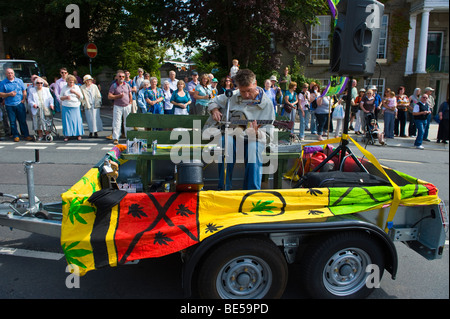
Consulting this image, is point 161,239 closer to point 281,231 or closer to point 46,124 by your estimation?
point 281,231

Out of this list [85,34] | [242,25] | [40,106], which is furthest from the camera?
[85,34]

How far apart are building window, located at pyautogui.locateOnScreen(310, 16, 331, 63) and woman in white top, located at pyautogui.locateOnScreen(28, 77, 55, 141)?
17.0 m

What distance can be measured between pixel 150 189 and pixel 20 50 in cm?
2801

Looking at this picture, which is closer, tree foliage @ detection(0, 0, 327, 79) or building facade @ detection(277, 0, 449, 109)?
tree foliage @ detection(0, 0, 327, 79)

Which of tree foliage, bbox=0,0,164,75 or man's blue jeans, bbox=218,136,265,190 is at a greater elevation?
tree foliage, bbox=0,0,164,75

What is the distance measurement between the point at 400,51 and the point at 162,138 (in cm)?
2256

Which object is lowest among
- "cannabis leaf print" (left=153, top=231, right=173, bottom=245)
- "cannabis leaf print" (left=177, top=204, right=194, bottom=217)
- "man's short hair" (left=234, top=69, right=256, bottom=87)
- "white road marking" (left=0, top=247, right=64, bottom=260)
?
"white road marking" (left=0, top=247, right=64, bottom=260)

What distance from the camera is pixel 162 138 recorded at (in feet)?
17.9

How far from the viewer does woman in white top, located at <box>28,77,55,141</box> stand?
1116 cm

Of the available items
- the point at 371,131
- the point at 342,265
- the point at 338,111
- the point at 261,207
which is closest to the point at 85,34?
the point at 338,111

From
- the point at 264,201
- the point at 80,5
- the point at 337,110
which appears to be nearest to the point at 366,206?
the point at 264,201

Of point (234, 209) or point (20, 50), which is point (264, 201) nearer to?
point (234, 209)

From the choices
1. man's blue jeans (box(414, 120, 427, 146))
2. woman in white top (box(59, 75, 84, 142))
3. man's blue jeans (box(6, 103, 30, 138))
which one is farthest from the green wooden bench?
man's blue jeans (box(414, 120, 427, 146))

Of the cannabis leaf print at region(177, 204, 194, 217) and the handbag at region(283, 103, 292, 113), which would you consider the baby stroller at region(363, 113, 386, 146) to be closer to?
the handbag at region(283, 103, 292, 113)
